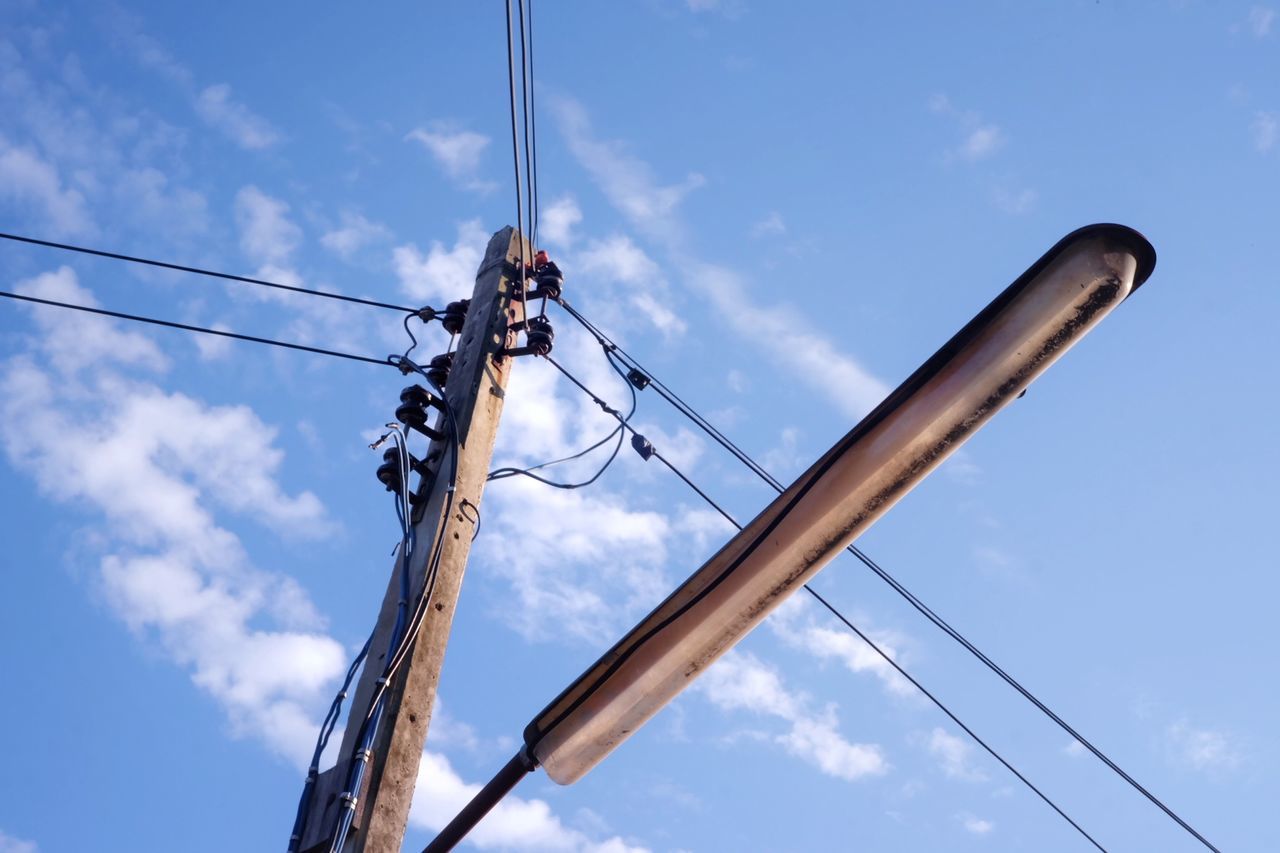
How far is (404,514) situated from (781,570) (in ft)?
5.58

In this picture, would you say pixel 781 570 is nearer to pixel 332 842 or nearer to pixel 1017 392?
pixel 1017 392

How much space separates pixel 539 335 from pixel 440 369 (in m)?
0.50

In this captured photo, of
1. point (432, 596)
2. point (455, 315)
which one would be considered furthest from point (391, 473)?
point (455, 315)

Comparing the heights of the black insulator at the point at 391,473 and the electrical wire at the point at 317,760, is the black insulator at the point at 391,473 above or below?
above

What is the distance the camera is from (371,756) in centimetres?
382

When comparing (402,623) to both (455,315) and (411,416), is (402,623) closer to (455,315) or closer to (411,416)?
(411,416)

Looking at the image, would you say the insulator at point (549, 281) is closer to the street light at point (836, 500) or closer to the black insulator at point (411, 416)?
the black insulator at point (411, 416)

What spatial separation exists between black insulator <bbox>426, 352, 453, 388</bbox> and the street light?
6.93ft

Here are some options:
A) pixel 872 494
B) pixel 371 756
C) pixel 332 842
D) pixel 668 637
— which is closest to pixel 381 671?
pixel 371 756

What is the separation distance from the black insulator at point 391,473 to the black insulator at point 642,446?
1.78m

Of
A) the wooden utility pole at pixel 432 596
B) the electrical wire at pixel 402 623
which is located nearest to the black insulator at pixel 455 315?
the wooden utility pole at pixel 432 596

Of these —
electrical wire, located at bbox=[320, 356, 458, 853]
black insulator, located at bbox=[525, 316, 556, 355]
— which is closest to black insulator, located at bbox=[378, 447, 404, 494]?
electrical wire, located at bbox=[320, 356, 458, 853]

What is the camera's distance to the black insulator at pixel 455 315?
6066 millimetres

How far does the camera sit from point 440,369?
5574 mm
